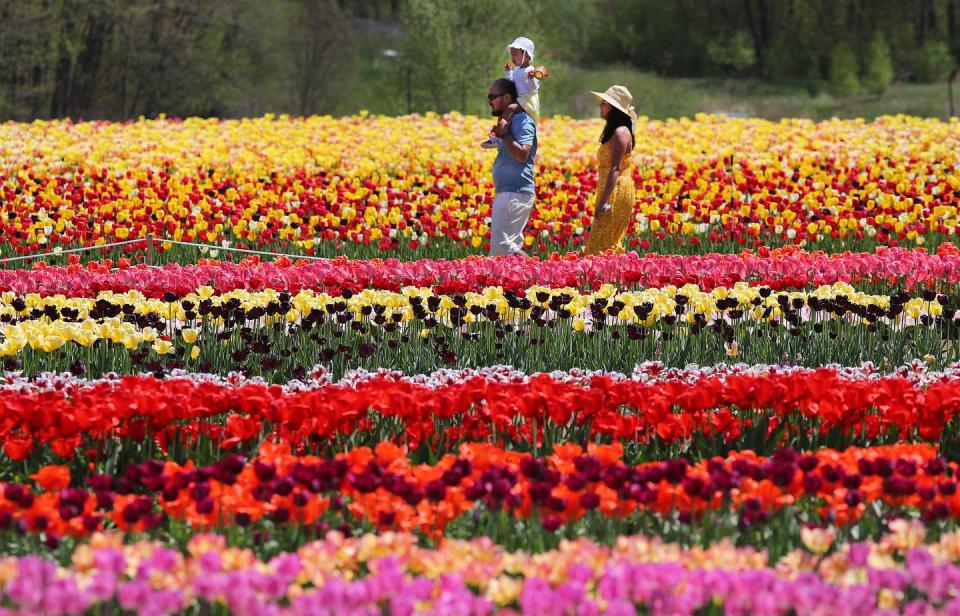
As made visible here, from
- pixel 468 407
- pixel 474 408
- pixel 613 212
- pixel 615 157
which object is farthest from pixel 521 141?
pixel 468 407

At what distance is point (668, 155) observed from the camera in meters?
18.2

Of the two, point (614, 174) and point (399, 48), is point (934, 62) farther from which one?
point (614, 174)

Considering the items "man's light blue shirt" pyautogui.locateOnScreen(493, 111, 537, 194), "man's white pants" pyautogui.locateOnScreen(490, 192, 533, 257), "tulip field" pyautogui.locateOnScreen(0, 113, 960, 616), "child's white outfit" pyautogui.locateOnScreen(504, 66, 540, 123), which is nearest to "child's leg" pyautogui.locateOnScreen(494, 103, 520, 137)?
"man's light blue shirt" pyautogui.locateOnScreen(493, 111, 537, 194)

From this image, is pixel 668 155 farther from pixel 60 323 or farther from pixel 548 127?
pixel 60 323

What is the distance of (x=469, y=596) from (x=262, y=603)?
484 mm

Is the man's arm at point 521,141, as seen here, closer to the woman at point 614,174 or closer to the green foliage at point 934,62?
the woman at point 614,174

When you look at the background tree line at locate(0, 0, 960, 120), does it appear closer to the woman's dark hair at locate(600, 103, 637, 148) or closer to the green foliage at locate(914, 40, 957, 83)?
the green foliage at locate(914, 40, 957, 83)

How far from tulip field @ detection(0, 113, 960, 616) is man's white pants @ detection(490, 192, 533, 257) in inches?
42.8

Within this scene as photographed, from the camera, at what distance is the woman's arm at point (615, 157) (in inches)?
430

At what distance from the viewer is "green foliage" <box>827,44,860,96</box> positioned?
137 ft

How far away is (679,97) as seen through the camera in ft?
125

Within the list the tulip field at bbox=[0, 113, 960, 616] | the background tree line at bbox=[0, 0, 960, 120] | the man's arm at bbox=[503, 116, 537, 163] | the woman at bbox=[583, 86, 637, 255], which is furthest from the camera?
the background tree line at bbox=[0, 0, 960, 120]

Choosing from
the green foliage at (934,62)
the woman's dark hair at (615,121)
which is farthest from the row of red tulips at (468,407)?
the green foliage at (934,62)

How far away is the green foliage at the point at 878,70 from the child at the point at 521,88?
32637 mm
